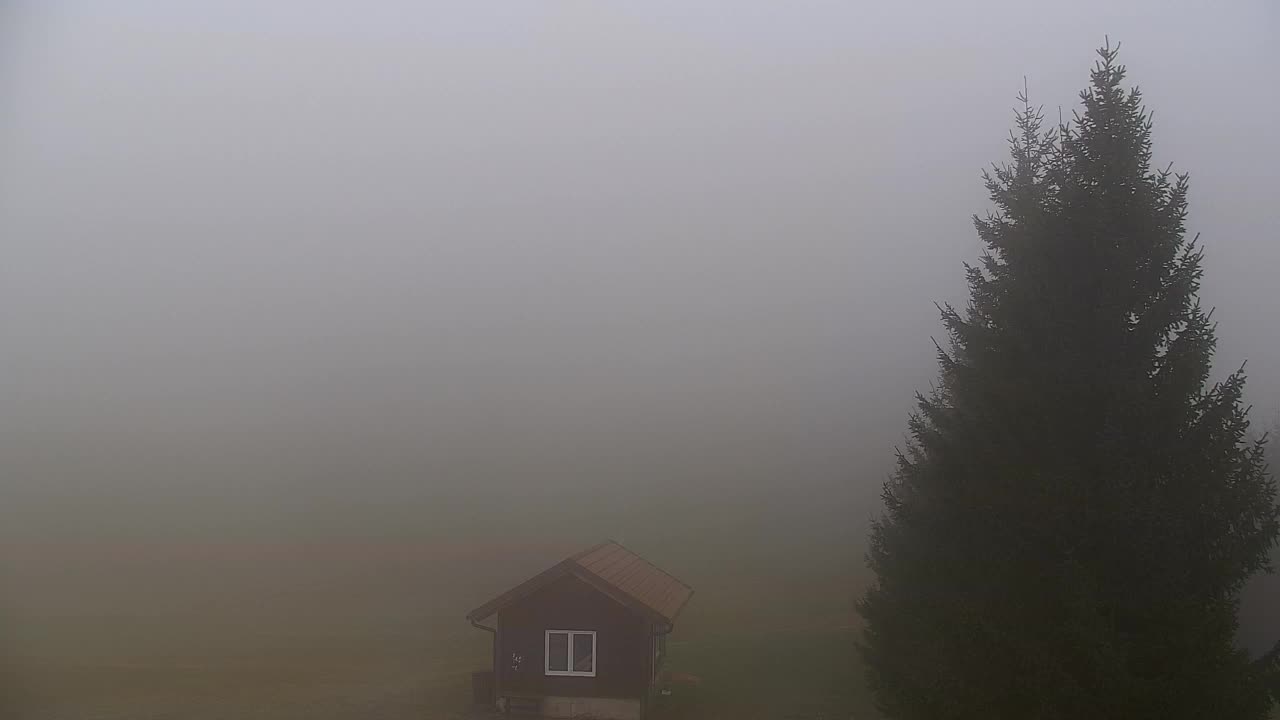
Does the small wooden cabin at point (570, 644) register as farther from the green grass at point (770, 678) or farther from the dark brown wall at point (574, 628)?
the green grass at point (770, 678)

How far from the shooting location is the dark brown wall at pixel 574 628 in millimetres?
13312

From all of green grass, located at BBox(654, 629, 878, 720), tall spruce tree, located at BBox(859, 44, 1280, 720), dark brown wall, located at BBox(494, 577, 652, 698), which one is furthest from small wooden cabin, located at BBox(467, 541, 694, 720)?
tall spruce tree, located at BBox(859, 44, 1280, 720)

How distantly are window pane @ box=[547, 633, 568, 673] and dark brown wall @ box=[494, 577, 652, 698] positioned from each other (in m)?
0.14

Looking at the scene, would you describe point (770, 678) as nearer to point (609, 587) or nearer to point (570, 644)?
point (570, 644)

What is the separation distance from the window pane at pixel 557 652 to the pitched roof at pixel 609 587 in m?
0.99

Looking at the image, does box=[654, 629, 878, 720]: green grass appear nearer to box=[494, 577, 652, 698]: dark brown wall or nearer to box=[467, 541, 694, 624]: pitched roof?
box=[494, 577, 652, 698]: dark brown wall

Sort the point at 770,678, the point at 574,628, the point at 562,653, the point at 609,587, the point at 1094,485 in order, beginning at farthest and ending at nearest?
the point at 770,678
the point at 562,653
the point at 574,628
the point at 609,587
the point at 1094,485

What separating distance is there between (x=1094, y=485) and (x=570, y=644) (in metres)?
9.18

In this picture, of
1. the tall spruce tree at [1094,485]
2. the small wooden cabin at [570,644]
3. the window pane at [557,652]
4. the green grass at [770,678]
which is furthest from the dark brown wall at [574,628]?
the tall spruce tree at [1094,485]

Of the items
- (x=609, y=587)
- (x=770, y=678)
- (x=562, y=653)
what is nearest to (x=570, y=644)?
(x=562, y=653)

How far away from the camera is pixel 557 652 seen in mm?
13586

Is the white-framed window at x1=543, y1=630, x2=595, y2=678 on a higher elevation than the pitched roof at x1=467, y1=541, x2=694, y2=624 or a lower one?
lower

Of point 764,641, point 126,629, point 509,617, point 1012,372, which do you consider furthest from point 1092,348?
point 126,629

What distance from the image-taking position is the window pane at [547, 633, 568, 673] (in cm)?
1345
